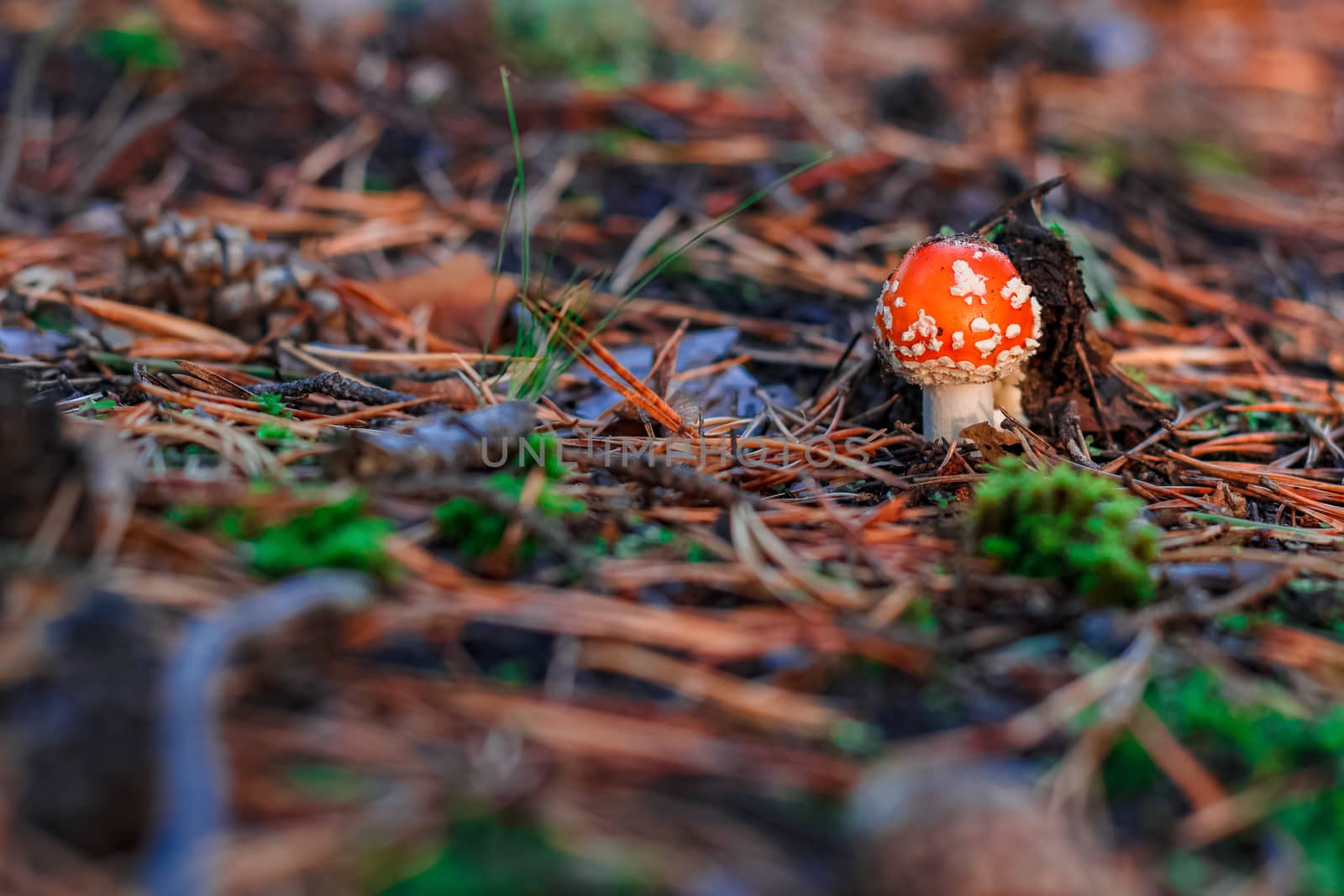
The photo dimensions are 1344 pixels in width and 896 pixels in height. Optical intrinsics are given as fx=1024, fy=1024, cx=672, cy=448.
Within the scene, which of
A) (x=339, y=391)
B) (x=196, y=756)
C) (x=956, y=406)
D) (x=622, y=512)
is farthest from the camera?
(x=956, y=406)

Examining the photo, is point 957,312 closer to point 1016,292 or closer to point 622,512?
point 1016,292

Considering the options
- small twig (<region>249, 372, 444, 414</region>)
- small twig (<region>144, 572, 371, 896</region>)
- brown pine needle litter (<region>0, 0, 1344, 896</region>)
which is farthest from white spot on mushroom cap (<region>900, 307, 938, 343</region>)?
small twig (<region>144, 572, 371, 896</region>)

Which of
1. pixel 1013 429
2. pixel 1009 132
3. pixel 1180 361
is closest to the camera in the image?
pixel 1013 429

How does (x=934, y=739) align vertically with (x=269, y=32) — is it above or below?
below

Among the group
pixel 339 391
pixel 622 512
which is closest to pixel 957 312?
pixel 622 512

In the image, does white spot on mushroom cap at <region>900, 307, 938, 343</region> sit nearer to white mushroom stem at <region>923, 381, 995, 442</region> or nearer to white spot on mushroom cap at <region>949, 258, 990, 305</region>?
white spot on mushroom cap at <region>949, 258, 990, 305</region>

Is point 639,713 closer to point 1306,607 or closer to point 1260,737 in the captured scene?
point 1260,737

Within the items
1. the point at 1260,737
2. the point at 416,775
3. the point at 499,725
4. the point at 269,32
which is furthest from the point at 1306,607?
the point at 269,32
